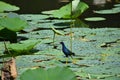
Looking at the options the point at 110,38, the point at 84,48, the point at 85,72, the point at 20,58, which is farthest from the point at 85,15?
the point at 85,72

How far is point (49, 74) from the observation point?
110 cm

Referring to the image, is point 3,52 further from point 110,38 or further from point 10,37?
point 110,38

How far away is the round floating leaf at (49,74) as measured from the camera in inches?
43.0

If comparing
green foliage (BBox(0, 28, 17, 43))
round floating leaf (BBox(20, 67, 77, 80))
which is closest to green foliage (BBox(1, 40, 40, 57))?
green foliage (BBox(0, 28, 17, 43))

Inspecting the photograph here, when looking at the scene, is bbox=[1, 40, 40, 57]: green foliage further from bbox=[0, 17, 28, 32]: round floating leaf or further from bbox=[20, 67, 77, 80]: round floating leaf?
bbox=[20, 67, 77, 80]: round floating leaf

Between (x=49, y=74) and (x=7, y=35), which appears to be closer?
(x=49, y=74)

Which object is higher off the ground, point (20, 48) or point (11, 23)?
point (11, 23)

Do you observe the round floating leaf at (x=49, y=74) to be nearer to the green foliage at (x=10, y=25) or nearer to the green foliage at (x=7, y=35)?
the green foliage at (x=10, y=25)

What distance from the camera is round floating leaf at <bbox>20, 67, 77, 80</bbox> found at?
3.59 feet

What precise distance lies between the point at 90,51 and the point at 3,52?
0.58m

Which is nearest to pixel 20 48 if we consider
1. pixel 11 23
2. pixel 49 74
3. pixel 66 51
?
pixel 11 23

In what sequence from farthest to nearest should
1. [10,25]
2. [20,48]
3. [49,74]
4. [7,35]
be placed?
[7,35] → [20,48] → [10,25] → [49,74]

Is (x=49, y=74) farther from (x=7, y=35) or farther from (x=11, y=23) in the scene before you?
(x=7, y=35)

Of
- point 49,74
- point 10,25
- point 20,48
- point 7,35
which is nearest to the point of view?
point 49,74
